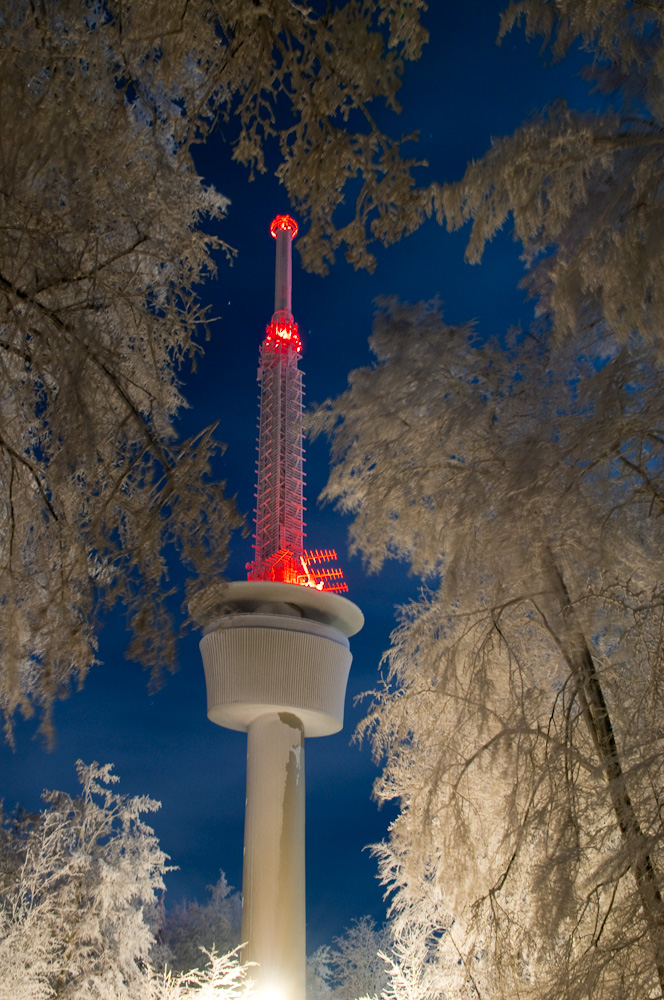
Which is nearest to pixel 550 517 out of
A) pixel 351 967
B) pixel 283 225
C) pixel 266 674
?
pixel 266 674

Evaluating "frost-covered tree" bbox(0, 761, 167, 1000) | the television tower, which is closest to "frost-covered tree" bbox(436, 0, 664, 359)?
"frost-covered tree" bbox(0, 761, 167, 1000)

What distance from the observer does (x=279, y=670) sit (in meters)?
22.9

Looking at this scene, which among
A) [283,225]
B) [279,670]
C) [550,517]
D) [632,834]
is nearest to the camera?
[632,834]

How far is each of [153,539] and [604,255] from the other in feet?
10.1

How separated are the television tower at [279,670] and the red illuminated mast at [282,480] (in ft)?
0.14

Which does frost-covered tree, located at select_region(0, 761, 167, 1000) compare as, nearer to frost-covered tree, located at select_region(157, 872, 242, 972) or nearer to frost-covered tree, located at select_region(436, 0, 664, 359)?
frost-covered tree, located at select_region(157, 872, 242, 972)

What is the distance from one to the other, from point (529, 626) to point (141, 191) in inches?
198

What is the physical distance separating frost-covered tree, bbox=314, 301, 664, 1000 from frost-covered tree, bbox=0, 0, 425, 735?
224 cm

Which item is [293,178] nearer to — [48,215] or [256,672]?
[48,215]

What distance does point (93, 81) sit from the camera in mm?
2768

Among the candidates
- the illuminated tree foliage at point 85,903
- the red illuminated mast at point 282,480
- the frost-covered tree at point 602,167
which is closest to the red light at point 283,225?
the red illuminated mast at point 282,480

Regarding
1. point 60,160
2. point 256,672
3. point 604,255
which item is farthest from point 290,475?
point 60,160

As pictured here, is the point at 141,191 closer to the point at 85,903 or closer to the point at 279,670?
the point at 85,903

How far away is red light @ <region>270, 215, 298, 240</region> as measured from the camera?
33.9 meters
